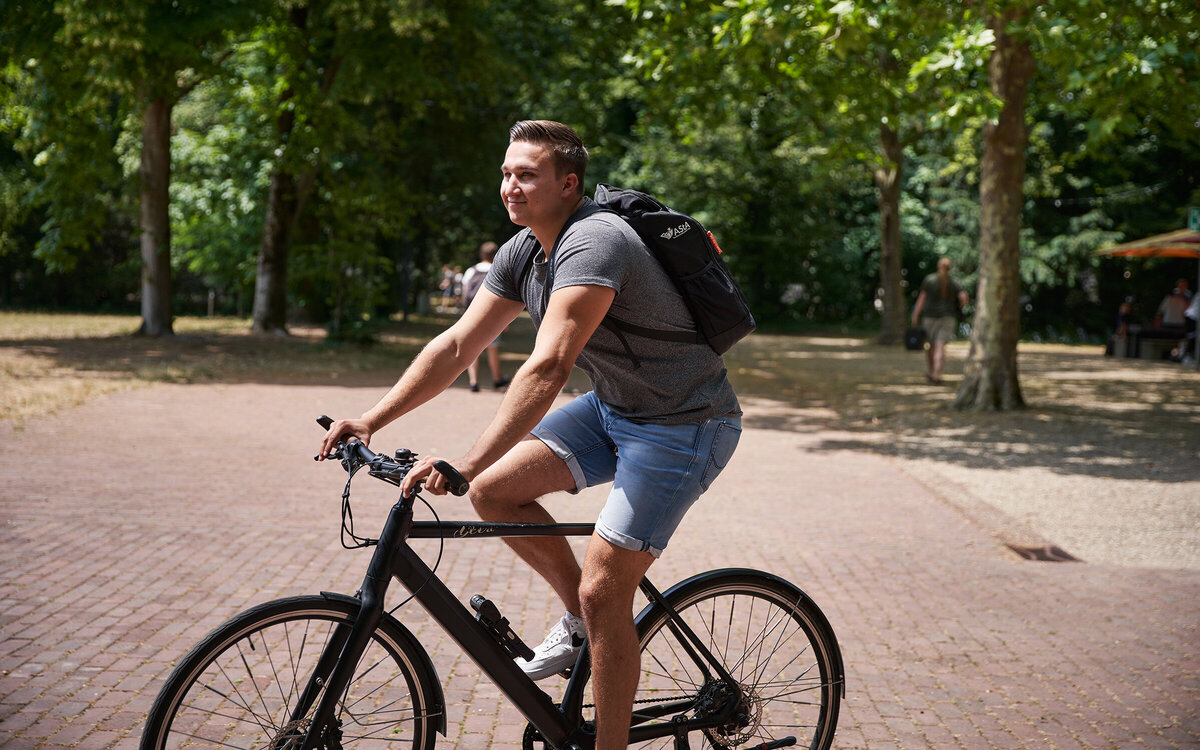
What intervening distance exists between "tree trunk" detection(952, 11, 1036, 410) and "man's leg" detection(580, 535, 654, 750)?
11.4m

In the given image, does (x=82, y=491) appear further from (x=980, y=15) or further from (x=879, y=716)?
(x=980, y=15)

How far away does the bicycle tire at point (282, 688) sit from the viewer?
8.37ft

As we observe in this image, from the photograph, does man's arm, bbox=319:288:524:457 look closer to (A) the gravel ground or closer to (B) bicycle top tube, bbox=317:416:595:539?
(B) bicycle top tube, bbox=317:416:595:539

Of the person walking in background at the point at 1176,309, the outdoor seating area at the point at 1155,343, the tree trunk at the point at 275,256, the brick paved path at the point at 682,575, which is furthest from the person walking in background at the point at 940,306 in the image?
the tree trunk at the point at 275,256

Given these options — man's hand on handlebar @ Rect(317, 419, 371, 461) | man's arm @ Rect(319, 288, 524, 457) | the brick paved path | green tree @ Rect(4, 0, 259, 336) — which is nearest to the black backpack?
man's arm @ Rect(319, 288, 524, 457)

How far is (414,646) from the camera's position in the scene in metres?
2.78

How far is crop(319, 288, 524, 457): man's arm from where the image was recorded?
2.95 m

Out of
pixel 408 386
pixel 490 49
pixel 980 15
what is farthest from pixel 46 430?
pixel 490 49

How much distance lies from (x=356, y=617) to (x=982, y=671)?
9.49 feet

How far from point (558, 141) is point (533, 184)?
0.13 m

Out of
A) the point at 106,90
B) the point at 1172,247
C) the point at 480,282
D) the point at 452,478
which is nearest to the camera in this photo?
the point at 452,478

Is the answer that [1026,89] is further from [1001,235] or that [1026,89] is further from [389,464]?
[389,464]

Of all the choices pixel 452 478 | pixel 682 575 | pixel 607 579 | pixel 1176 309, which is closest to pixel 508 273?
pixel 452 478

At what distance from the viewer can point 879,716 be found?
3.98 metres
